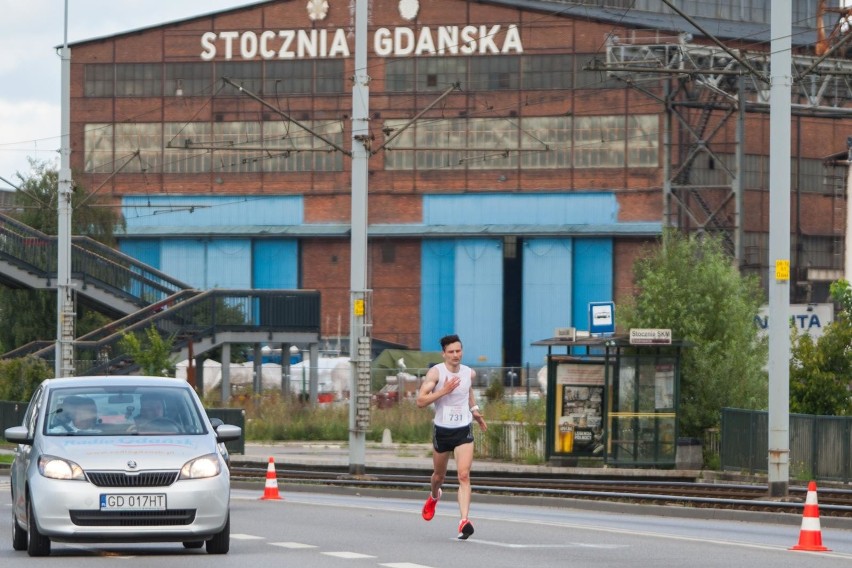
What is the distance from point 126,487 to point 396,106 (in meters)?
65.2

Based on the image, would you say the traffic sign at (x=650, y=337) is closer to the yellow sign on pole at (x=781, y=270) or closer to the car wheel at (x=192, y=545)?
the yellow sign on pole at (x=781, y=270)

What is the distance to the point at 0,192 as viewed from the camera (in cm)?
9531

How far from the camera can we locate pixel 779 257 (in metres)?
23.9

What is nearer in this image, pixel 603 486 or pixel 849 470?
pixel 603 486

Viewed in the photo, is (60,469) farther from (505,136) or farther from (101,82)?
(101,82)

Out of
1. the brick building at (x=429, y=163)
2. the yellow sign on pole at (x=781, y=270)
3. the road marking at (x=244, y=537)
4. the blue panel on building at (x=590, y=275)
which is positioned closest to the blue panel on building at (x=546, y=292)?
the brick building at (x=429, y=163)

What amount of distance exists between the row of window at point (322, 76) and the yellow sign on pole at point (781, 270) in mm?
51655

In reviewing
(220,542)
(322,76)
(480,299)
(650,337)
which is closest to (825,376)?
(650,337)

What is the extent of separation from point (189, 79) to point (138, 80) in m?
2.50

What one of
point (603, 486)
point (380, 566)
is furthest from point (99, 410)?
point (603, 486)

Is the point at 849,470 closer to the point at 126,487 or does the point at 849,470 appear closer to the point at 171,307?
the point at 126,487

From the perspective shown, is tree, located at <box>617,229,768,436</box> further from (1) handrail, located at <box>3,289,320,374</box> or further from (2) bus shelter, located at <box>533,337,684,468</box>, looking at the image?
(1) handrail, located at <box>3,289,320,374</box>

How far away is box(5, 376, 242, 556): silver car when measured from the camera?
13398 mm

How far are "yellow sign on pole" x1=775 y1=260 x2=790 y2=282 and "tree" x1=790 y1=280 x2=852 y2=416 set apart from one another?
45.0ft
